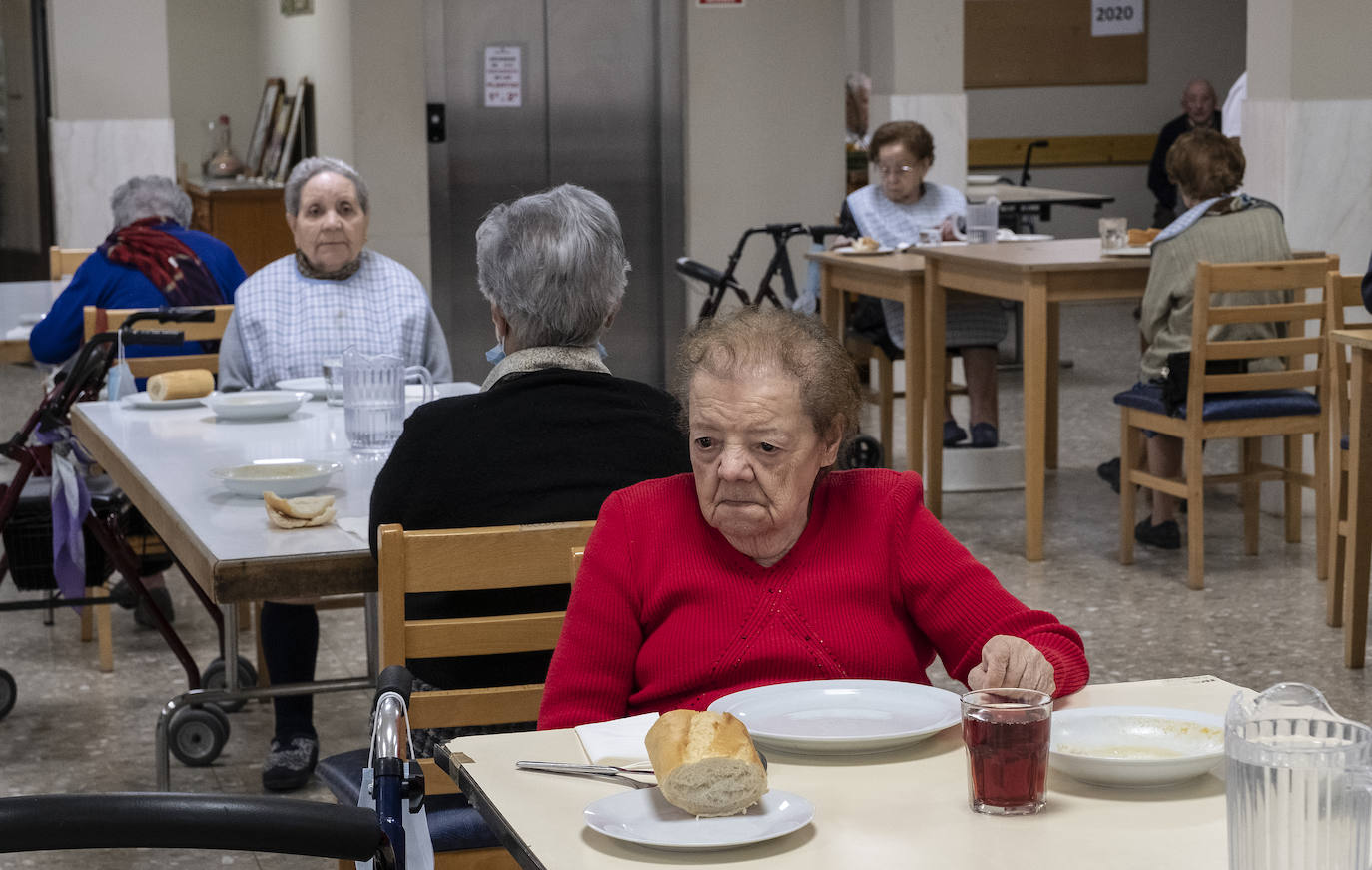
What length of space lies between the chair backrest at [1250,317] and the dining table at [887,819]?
3.46 metres

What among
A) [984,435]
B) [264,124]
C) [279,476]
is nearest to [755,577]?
[279,476]

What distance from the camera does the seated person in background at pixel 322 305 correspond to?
14.0 feet

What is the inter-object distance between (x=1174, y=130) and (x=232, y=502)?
1052cm

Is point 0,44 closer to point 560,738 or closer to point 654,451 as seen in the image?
point 654,451

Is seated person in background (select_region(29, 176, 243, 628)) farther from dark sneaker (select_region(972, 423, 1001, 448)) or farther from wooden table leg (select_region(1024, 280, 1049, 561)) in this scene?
dark sneaker (select_region(972, 423, 1001, 448))

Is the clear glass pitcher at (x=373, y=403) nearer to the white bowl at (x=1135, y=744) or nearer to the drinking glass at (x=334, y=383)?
the drinking glass at (x=334, y=383)

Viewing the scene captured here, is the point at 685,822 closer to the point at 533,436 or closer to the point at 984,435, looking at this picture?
the point at 533,436

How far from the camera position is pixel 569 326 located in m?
2.69

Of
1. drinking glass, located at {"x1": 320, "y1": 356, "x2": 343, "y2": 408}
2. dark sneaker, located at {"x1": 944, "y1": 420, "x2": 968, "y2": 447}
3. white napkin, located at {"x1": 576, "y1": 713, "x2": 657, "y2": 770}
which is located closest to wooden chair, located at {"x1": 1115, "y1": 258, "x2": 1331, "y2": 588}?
dark sneaker, located at {"x1": 944, "y1": 420, "x2": 968, "y2": 447}

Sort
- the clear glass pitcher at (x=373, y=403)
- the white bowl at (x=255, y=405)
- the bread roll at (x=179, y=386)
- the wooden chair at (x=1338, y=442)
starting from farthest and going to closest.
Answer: the wooden chair at (x=1338, y=442)
the bread roll at (x=179, y=386)
the white bowl at (x=255, y=405)
the clear glass pitcher at (x=373, y=403)

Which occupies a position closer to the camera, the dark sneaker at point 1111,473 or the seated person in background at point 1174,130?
the dark sneaker at point 1111,473

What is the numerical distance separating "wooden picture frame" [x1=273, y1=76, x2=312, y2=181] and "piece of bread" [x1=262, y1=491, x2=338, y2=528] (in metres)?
7.38

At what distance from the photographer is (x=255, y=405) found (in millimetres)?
3721

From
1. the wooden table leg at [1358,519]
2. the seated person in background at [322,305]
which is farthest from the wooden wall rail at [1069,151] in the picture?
the seated person in background at [322,305]
